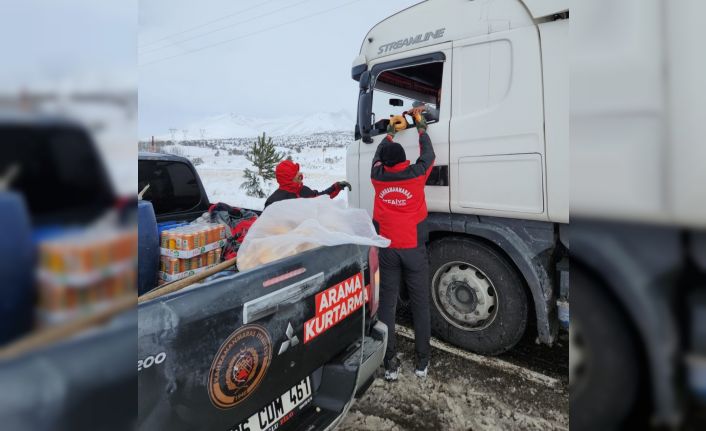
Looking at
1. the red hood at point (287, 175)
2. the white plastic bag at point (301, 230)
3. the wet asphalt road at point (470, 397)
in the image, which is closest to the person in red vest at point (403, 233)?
the wet asphalt road at point (470, 397)

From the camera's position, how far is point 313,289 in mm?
1913

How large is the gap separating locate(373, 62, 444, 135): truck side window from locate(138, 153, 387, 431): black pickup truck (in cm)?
213

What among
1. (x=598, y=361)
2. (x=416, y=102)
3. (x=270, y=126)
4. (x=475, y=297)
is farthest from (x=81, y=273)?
(x=270, y=126)

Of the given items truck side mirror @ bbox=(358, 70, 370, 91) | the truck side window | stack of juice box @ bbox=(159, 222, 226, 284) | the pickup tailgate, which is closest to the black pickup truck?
the pickup tailgate

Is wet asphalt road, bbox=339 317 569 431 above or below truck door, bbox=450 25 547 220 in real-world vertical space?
below

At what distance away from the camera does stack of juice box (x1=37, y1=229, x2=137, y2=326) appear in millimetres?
374

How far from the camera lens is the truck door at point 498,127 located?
300cm

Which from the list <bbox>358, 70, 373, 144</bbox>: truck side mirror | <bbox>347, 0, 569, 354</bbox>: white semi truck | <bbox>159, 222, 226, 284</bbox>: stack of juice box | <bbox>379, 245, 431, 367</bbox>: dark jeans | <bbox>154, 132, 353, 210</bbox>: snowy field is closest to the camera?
<bbox>347, 0, 569, 354</bbox>: white semi truck

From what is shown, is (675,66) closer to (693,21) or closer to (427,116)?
(693,21)

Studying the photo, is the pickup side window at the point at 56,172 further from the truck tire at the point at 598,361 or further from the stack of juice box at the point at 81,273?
the truck tire at the point at 598,361

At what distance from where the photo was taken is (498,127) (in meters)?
3.17

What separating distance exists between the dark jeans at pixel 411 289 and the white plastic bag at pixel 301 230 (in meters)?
0.76

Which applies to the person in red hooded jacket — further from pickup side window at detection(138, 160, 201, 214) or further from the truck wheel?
the truck wheel

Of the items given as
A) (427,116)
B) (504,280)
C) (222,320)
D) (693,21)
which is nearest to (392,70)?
(427,116)
